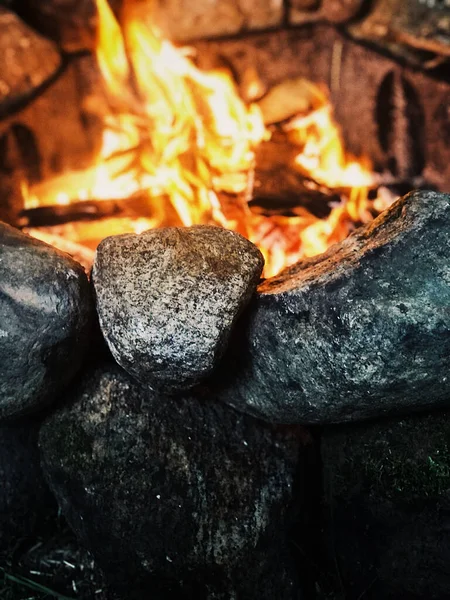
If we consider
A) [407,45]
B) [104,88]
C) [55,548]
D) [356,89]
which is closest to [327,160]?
[356,89]

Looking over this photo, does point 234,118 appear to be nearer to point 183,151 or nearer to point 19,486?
point 183,151

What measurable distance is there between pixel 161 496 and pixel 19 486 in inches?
16.9

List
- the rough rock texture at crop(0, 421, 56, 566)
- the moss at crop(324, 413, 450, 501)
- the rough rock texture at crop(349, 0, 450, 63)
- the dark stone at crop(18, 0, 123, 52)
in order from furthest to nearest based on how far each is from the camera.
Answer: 1. the dark stone at crop(18, 0, 123, 52)
2. the rough rock texture at crop(349, 0, 450, 63)
3. the rough rock texture at crop(0, 421, 56, 566)
4. the moss at crop(324, 413, 450, 501)

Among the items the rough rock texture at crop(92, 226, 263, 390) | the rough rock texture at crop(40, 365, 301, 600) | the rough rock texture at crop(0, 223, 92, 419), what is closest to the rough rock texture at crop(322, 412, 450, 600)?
the rough rock texture at crop(40, 365, 301, 600)

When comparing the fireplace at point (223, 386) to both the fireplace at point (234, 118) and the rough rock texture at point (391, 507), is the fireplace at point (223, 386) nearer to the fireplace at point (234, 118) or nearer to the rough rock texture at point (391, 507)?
the rough rock texture at point (391, 507)

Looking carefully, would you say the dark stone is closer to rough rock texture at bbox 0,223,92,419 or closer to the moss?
rough rock texture at bbox 0,223,92,419

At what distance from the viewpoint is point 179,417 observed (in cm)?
140

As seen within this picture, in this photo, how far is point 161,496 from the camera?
133 centimetres

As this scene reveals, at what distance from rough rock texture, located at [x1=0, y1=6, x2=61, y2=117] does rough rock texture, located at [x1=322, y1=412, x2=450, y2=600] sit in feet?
5.76

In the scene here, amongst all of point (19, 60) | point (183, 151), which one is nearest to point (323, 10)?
point (183, 151)

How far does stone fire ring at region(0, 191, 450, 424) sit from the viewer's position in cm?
115

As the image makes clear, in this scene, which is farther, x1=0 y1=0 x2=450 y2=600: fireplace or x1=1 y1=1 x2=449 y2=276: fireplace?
x1=1 y1=1 x2=449 y2=276: fireplace

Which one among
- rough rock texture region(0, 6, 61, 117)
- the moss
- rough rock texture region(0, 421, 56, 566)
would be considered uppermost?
rough rock texture region(0, 6, 61, 117)

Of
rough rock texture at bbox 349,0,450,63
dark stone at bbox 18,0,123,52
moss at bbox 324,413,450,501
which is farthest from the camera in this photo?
dark stone at bbox 18,0,123,52
